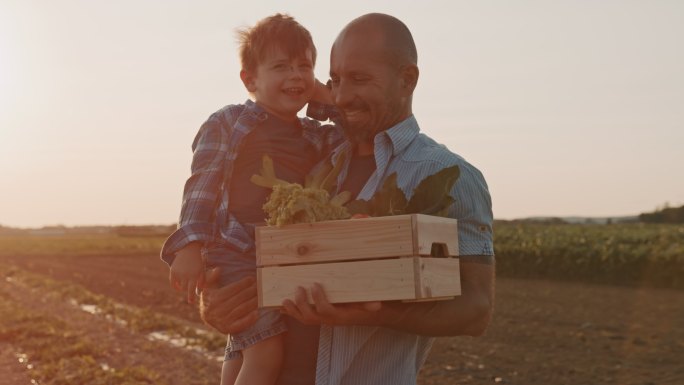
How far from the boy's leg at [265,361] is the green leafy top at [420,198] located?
0.64m

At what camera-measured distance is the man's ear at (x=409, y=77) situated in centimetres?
272

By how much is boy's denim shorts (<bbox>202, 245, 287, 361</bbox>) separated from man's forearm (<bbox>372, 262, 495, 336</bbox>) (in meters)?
0.56

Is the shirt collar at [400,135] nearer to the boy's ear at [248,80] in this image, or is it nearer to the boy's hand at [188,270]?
Answer: the boy's hand at [188,270]

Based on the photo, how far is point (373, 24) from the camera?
2688 mm

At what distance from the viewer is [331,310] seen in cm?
234

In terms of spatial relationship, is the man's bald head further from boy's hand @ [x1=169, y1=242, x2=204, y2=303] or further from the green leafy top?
boy's hand @ [x1=169, y1=242, x2=204, y2=303]

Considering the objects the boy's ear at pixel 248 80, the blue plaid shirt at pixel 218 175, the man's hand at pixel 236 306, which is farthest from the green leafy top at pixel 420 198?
the boy's ear at pixel 248 80

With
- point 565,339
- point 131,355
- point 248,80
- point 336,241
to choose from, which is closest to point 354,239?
point 336,241

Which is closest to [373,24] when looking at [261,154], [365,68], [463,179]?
[365,68]

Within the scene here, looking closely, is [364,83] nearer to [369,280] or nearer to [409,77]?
[409,77]

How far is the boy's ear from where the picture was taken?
3.54 m

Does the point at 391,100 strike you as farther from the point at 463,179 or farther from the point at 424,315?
the point at 424,315

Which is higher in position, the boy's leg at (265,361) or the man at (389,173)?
the man at (389,173)

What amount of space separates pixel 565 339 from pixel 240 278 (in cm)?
969
